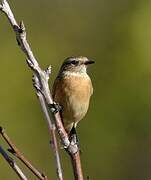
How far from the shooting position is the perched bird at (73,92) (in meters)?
5.34

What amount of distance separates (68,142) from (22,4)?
11333 mm

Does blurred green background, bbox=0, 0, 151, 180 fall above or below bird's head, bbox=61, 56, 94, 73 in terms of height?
below

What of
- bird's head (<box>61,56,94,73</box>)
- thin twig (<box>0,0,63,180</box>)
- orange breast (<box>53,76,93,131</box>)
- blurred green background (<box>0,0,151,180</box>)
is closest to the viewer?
thin twig (<box>0,0,63,180</box>)

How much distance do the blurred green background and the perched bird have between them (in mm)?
4692

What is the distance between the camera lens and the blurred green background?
11.5 metres

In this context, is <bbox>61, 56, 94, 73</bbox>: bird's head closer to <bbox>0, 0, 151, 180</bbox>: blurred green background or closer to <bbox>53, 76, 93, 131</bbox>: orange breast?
<bbox>53, 76, 93, 131</bbox>: orange breast

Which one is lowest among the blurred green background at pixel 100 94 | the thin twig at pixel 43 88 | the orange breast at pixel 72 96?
the blurred green background at pixel 100 94

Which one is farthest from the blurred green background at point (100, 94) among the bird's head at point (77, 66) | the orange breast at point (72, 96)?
the orange breast at point (72, 96)

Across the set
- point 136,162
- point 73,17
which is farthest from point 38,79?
point 73,17

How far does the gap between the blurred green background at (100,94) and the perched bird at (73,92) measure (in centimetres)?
469

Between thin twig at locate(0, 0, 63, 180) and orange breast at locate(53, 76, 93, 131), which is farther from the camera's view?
orange breast at locate(53, 76, 93, 131)

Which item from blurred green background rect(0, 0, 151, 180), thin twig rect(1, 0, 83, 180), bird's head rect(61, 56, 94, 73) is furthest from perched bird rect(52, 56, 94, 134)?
blurred green background rect(0, 0, 151, 180)

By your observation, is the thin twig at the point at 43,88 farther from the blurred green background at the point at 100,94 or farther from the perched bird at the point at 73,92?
the blurred green background at the point at 100,94

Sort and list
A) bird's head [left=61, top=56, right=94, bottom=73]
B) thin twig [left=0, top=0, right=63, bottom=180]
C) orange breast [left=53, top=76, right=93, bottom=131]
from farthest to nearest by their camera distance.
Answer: bird's head [left=61, top=56, right=94, bottom=73] < orange breast [left=53, top=76, right=93, bottom=131] < thin twig [left=0, top=0, right=63, bottom=180]
